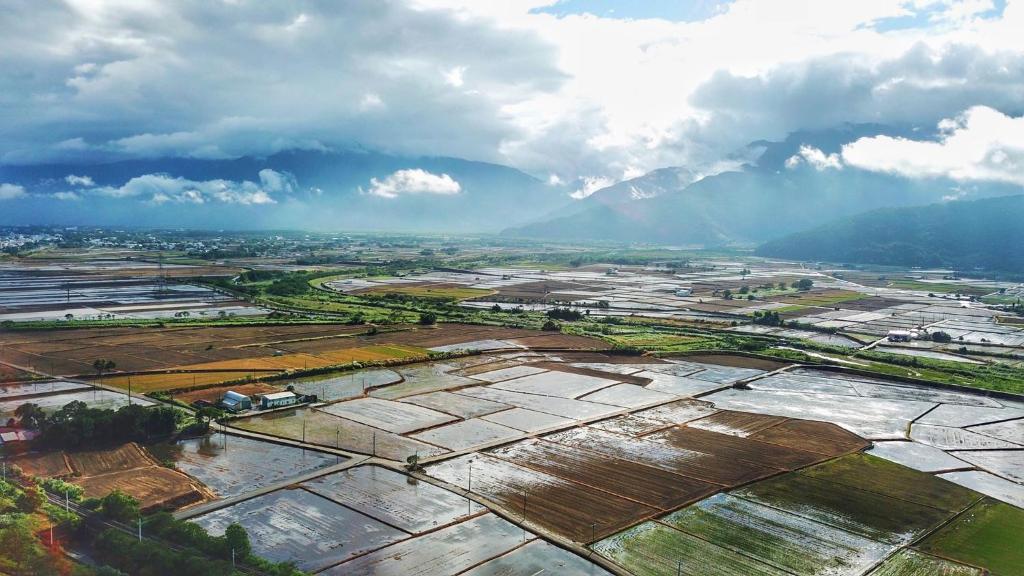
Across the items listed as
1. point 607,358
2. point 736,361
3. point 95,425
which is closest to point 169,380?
point 95,425

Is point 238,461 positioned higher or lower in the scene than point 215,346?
lower

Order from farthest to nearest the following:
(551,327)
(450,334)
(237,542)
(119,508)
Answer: (551,327) → (450,334) → (119,508) → (237,542)

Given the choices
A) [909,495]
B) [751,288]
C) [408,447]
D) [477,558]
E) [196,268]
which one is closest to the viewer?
[477,558]

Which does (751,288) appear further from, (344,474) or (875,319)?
(344,474)

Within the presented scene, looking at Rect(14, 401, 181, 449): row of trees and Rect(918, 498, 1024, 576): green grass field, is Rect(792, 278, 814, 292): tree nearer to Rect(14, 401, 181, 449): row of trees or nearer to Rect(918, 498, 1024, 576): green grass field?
Rect(918, 498, 1024, 576): green grass field

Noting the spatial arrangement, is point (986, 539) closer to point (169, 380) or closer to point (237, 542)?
point (237, 542)

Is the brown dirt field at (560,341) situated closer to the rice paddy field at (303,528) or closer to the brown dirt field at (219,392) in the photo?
the brown dirt field at (219,392)

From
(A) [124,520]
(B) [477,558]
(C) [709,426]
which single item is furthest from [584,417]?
(A) [124,520]
